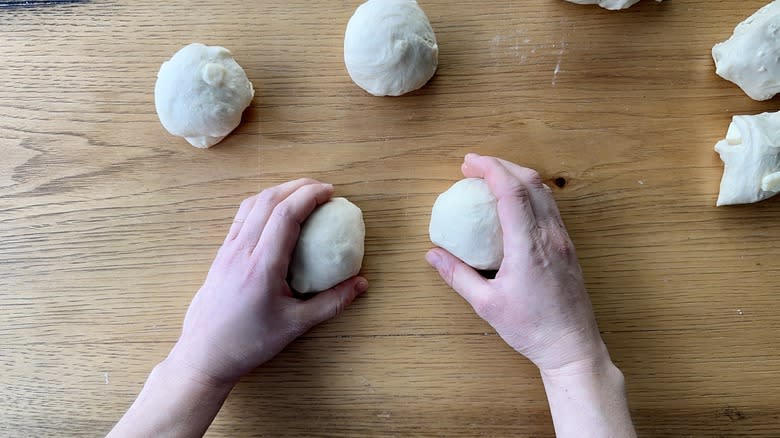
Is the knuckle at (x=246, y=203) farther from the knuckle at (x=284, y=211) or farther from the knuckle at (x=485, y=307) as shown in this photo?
the knuckle at (x=485, y=307)

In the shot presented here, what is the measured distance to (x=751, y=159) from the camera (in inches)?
40.8

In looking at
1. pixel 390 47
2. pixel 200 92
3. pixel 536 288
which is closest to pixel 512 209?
pixel 536 288

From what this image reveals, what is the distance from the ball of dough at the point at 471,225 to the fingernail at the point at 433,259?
28mm

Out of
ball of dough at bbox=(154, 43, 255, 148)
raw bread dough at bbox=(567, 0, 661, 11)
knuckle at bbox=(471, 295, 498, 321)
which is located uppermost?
raw bread dough at bbox=(567, 0, 661, 11)

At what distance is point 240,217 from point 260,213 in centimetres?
6

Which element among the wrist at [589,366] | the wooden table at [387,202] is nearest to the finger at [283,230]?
the wooden table at [387,202]

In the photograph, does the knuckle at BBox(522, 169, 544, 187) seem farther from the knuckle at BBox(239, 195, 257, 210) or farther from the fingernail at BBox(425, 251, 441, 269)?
the knuckle at BBox(239, 195, 257, 210)

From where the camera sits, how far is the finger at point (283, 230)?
0.99 metres

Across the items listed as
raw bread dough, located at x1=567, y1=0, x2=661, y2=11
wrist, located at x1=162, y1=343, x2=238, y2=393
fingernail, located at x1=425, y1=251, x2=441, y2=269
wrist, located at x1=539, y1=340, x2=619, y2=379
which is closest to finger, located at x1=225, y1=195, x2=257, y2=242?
wrist, located at x1=162, y1=343, x2=238, y2=393

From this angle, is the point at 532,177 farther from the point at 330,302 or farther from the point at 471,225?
the point at 330,302

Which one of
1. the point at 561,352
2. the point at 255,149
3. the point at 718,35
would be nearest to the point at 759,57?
the point at 718,35

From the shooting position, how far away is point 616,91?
1119mm

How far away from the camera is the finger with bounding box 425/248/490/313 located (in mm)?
1019

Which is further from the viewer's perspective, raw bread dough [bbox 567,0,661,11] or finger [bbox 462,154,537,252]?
raw bread dough [bbox 567,0,661,11]
